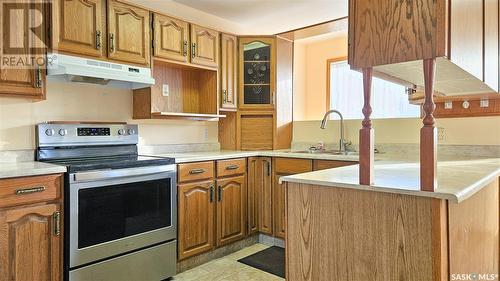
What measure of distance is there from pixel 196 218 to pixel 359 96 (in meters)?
2.83

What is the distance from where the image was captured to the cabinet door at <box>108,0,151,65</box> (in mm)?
2449

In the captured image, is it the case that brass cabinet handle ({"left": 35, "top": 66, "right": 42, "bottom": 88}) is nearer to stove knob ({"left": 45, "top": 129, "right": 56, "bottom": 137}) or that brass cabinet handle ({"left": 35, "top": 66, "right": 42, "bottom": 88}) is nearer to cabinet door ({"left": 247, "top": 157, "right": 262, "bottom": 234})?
stove knob ({"left": 45, "top": 129, "right": 56, "bottom": 137})

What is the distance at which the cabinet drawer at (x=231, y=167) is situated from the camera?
287 centimetres

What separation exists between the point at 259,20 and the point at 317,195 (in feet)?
9.26

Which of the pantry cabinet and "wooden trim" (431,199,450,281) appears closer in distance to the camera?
"wooden trim" (431,199,450,281)

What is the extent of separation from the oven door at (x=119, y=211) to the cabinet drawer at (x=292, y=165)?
103 cm

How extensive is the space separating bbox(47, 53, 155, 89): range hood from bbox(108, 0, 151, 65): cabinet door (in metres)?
0.11

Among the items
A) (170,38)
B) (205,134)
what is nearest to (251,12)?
(170,38)

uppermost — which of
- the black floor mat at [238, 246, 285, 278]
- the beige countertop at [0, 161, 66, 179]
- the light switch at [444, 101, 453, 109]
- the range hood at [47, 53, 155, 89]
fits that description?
the range hood at [47, 53, 155, 89]

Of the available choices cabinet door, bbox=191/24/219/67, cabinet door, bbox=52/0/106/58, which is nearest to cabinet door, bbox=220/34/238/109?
cabinet door, bbox=191/24/219/67

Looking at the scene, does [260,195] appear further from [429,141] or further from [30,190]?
[429,141]

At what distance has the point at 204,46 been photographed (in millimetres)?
3107

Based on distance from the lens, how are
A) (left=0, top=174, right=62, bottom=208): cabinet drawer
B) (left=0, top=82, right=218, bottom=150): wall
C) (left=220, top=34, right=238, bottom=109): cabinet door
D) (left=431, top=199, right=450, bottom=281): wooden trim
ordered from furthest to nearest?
(left=220, top=34, right=238, bottom=109): cabinet door → (left=0, top=82, right=218, bottom=150): wall → (left=0, top=174, right=62, bottom=208): cabinet drawer → (left=431, top=199, right=450, bottom=281): wooden trim

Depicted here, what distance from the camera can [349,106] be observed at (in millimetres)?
4480
